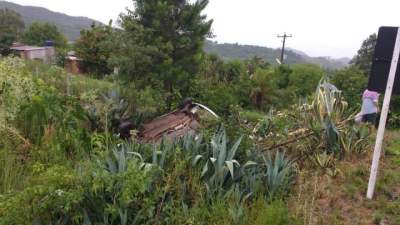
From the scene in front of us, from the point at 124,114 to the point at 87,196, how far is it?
3.26 meters

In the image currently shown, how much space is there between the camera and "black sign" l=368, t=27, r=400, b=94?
3.29m

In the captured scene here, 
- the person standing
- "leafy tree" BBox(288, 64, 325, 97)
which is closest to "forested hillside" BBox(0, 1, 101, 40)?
"leafy tree" BBox(288, 64, 325, 97)

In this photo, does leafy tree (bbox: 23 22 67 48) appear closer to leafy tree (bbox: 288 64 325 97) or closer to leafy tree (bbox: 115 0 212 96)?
leafy tree (bbox: 288 64 325 97)

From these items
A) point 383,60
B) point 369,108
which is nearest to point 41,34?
A: point 369,108

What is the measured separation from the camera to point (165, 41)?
7059 mm

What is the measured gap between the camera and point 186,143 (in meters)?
3.88

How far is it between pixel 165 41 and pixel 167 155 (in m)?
3.90

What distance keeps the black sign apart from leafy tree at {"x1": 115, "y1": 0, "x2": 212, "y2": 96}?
13.6 ft

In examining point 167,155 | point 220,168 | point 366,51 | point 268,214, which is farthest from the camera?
point 366,51

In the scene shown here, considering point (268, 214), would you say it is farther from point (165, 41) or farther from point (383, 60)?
point (165, 41)

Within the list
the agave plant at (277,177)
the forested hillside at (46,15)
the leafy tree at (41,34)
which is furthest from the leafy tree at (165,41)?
the forested hillside at (46,15)

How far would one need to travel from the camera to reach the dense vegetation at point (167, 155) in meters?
2.93

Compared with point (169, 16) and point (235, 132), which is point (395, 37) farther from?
point (169, 16)

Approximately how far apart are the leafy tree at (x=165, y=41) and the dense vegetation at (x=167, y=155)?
0.07 ft
